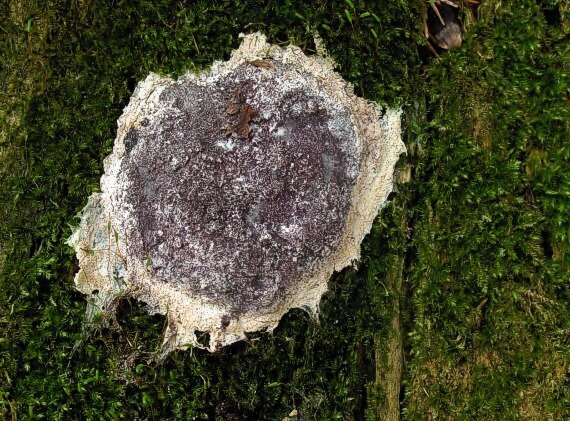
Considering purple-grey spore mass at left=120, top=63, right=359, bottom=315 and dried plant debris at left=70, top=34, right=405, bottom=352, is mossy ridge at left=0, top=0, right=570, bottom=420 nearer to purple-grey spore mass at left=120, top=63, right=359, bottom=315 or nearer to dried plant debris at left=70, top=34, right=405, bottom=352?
dried plant debris at left=70, top=34, right=405, bottom=352

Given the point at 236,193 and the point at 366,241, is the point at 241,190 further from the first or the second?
the point at 366,241

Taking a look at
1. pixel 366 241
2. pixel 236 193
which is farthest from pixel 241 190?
pixel 366 241

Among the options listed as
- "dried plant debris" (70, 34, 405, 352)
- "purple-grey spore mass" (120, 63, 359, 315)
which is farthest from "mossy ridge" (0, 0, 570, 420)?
"purple-grey spore mass" (120, 63, 359, 315)

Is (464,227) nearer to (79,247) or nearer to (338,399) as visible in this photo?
(338,399)

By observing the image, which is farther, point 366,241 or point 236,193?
point 366,241

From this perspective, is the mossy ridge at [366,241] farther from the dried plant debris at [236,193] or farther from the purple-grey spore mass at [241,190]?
the purple-grey spore mass at [241,190]

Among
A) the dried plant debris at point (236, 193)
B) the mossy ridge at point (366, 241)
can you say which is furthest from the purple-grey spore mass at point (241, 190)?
the mossy ridge at point (366, 241)
